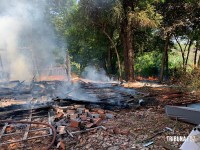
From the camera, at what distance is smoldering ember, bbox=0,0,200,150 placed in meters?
3.86

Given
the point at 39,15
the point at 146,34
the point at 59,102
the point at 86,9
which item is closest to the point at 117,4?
the point at 86,9

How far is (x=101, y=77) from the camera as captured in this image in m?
15.5

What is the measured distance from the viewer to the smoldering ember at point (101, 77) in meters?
3.86

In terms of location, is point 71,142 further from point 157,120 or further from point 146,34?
point 146,34

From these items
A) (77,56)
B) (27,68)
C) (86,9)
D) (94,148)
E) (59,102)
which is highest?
(86,9)

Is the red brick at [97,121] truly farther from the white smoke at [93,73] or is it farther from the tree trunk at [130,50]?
the white smoke at [93,73]

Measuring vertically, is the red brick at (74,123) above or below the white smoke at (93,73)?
below

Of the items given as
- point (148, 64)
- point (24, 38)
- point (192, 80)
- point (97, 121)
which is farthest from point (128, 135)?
point (24, 38)

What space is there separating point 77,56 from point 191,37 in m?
9.64

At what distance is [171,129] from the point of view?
3.96 metres

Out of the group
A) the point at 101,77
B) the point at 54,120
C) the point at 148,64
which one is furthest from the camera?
the point at 101,77

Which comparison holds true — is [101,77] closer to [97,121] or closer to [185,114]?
[97,121]

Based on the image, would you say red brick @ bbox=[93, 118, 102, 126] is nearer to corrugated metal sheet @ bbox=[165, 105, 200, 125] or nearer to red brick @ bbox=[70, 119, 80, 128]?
red brick @ bbox=[70, 119, 80, 128]

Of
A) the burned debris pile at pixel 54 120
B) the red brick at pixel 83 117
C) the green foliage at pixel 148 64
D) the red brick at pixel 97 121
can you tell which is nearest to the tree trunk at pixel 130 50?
the green foliage at pixel 148 64
